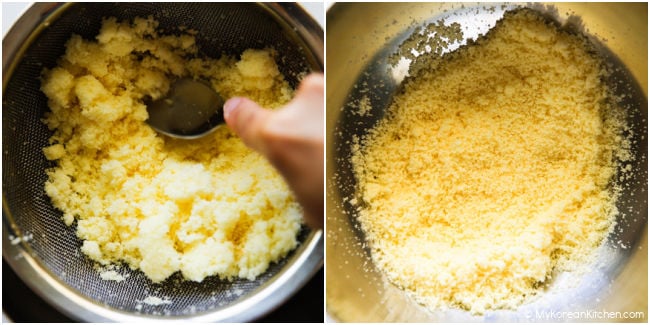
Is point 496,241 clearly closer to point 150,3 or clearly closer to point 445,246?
point 445,246

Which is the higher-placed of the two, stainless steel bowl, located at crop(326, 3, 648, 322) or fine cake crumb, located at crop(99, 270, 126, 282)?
stainless steel bowl, located at crop(326, 3, 648, 322)

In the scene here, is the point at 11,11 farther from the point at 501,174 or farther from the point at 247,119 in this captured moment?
the point at 501,174

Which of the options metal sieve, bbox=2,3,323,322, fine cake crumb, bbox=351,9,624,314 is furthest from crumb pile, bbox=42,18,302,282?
fine cake crumb, bbox=351,9,624,314

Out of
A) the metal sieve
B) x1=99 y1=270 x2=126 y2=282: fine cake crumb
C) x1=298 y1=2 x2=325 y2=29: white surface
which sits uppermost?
x1=298 y1=2 x2=325 y2=29: white surface

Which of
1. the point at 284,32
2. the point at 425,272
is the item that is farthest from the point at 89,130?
the point at 425,272

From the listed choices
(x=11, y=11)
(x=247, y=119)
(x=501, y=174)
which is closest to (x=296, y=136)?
(x=247, y=119)

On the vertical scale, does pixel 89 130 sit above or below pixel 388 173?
below

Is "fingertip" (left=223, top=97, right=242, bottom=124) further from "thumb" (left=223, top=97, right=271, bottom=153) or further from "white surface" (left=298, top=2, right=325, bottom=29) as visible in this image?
"white surface" (left=298, top=2, right=325, bottom=29)

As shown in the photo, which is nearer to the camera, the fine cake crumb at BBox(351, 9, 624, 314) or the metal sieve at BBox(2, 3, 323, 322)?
the metal sieve at BBox(2, 3, 323, 322)
